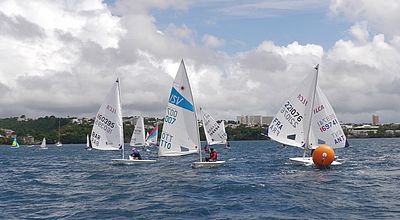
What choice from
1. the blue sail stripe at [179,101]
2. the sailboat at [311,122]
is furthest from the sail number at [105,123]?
the sailboat at [311,122]

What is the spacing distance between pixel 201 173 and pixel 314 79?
13.0 m

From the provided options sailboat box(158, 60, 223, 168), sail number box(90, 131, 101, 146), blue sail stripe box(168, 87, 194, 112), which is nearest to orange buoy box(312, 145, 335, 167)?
sailboat box(158, 60, 223, 168)

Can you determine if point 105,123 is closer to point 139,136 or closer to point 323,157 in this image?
point 323,157

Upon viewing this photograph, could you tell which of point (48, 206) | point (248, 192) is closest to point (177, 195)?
point (248, 192)

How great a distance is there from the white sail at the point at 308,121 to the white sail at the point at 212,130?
37.6 metres

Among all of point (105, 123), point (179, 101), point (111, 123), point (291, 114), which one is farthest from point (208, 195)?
point (105, 123)

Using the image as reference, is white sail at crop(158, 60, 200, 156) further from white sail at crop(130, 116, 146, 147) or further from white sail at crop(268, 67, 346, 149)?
white sail at crop(130, 116, 146, 147)

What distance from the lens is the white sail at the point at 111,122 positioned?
4678cm

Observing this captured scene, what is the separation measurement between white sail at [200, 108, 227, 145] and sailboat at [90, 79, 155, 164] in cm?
3396

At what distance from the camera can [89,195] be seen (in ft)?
90.0

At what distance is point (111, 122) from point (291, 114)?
1550cm

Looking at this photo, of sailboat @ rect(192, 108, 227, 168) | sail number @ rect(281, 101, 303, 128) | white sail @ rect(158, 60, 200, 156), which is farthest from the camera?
sailboat @ rect(192, 108, 227, 168)

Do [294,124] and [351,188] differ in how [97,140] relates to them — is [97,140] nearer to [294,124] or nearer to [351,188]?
[294,124]

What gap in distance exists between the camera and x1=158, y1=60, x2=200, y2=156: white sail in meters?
37.9
